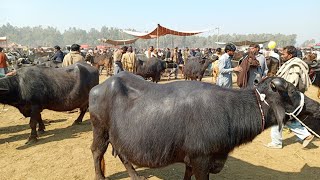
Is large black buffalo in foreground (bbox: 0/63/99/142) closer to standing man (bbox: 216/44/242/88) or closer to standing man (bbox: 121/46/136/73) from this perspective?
standing man (bbox: 216/44/242/88)

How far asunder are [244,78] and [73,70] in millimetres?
4148

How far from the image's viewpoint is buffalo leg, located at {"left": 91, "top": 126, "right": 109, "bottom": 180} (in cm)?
387

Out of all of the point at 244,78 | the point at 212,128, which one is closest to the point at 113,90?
the point at 212,128

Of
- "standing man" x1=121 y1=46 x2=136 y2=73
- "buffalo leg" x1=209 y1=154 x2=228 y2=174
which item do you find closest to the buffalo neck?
"buffalo leg" x1=209 y1=154 x2=228 y2=174

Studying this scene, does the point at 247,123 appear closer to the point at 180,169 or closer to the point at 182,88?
the point at 182,88

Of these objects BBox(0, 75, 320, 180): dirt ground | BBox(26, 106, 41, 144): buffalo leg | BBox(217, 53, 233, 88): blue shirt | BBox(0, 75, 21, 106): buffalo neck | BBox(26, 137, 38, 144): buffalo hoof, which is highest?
BBox(217, 53, 233, 88): blue shirt

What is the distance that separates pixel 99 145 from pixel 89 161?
128 centimetres

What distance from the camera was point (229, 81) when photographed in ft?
22.0

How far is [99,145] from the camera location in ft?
12.9

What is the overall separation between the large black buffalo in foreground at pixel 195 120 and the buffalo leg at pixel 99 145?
0.50 metres

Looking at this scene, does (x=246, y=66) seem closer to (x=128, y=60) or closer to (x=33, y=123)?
(x=33, y=123)

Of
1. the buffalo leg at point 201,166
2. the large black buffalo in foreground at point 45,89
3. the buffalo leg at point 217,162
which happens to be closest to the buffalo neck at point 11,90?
the large black buffalo in foreground at point 45,89

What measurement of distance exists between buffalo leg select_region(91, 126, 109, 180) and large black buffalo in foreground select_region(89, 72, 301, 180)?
1.62ft

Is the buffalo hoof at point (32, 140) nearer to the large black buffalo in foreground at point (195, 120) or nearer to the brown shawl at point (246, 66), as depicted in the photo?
the large black buffalo in foreground at point (195, 120)
